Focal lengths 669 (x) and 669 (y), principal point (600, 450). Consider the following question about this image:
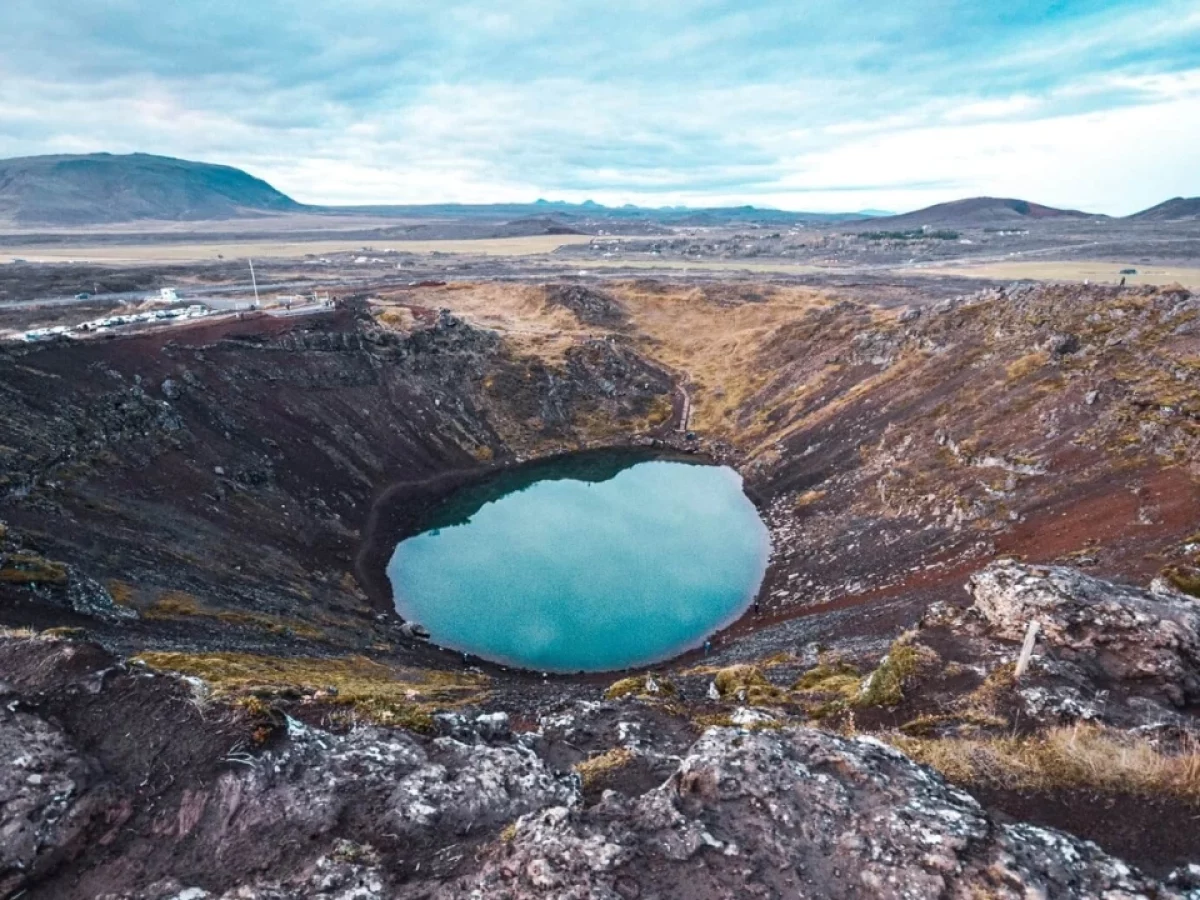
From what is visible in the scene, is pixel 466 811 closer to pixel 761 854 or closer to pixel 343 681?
pixel 761 854

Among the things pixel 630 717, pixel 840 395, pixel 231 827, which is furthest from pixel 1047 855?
pixel 840 395

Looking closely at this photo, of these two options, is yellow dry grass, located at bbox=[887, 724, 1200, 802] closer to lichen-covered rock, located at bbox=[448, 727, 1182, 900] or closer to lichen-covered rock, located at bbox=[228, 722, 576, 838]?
lichen-covered rock, located at bbox=[448, 727, 1182, 900]

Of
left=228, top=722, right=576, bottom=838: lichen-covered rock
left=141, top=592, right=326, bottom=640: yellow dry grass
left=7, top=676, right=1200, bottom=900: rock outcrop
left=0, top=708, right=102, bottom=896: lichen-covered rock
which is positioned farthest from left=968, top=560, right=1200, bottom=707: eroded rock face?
left=141, top=592, right=326, bottom=640: yellow dry grass

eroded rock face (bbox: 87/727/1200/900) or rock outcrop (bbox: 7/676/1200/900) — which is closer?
eroded rock face (bbox: 87/727/1200/900)

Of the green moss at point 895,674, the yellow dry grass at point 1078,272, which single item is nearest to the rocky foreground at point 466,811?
the green moss at point 895,674

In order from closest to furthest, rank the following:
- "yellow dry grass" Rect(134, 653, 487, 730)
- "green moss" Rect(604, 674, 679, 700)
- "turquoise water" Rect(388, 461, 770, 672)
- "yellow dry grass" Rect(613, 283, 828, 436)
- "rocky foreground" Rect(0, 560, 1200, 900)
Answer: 1. "rocky foreground" Rect(0, 560, 1200, 900)
2. "yellow dry grass" Rect(134, 653, 487, 730)
3. "green moss" Rect(604, 674, 679, 700)
4. "turquoise water" Rect(388, 461, 770, 672)
5. "yellow dry grass" Rect(613, 283, 828, 436)

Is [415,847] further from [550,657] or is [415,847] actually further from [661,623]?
[661,623]

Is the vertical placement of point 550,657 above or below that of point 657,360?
below
